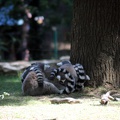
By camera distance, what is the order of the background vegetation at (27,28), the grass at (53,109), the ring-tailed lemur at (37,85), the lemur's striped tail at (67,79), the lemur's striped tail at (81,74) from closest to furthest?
the grass at (53,109)
the ring-tailed lemur at (37,85)
the lemur's striped tail at (67,79)
the lemur's striped tail at (81,74)
the background vegetation at (27,28)

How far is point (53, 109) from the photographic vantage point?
20.7 feet

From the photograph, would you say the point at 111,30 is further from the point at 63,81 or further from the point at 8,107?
the point at 8,107

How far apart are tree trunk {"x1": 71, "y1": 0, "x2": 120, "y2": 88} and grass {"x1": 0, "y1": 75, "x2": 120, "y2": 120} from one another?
20.6 inches

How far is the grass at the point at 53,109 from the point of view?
5.74m

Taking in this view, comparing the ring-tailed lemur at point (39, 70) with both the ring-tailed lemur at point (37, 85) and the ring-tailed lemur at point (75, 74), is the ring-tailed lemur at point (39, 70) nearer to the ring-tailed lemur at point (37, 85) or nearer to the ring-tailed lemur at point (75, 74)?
the ring-tailed lemur at point (37, 85)

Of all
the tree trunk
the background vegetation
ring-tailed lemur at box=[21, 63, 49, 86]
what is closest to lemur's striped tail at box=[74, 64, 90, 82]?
the tree trunk

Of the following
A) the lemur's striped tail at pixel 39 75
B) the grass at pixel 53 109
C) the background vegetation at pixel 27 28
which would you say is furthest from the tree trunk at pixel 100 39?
the background vegetation at pixel 27 28

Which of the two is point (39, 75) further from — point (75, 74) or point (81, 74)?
point (81, 74)

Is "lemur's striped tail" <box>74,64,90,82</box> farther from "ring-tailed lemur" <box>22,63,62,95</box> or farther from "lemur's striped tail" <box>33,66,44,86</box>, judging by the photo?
"lemur's striped tail" <box>33,66,44,86</box>

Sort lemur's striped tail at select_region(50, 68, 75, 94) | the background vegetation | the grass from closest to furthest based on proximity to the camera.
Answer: the grass → lemur's striped tail at select_region(50, 68, 75, 94) → the background vegetation

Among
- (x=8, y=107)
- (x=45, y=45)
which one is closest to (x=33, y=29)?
(x=45, y=45)

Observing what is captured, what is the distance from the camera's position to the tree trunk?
8258 millimetres

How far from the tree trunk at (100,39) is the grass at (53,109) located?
52cm

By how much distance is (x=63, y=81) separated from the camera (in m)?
8.21
